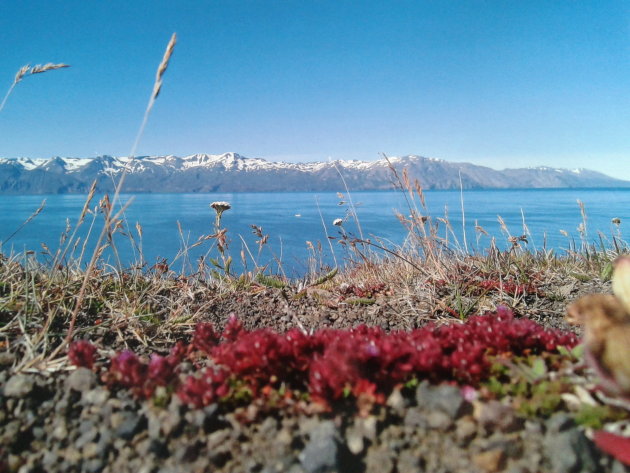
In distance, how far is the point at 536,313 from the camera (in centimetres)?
356

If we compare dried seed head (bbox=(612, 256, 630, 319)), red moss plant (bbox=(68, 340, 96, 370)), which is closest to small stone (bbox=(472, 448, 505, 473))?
dried seed head (bbox=(612, 256, 630, 319))

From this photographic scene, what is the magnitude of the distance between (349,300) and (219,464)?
2616 mm

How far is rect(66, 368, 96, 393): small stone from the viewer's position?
76.9 inches

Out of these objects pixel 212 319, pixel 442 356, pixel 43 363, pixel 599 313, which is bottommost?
pixel 212 319

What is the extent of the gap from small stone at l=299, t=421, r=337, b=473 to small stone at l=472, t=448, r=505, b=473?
0.49 metres

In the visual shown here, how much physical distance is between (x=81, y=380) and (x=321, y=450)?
4.20 ft

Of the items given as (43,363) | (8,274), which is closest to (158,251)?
(8,274)

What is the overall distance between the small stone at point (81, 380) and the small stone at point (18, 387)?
18 cm

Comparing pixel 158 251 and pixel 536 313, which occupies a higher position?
pixel 536 313

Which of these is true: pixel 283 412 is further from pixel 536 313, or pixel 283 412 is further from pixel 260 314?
pixel 536 313

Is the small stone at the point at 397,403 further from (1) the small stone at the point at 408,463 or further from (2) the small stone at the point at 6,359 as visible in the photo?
(2) the small stone at the point at 6,359

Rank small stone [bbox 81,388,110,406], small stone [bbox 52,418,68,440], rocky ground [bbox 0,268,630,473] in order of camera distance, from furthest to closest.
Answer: small stone [bbox 81,388,110,406] < small stone [bbox 52,418,68,440] < rocky ground [bbox 0,268,630,473]

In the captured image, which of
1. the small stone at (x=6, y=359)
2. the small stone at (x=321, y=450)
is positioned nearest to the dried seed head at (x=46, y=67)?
the small stone at (x=6, y=359)

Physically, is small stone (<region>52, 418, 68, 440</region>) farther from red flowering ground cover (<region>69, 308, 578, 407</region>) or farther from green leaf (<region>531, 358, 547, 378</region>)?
green leaf (<region>531, 358, 547, 378</region>)
